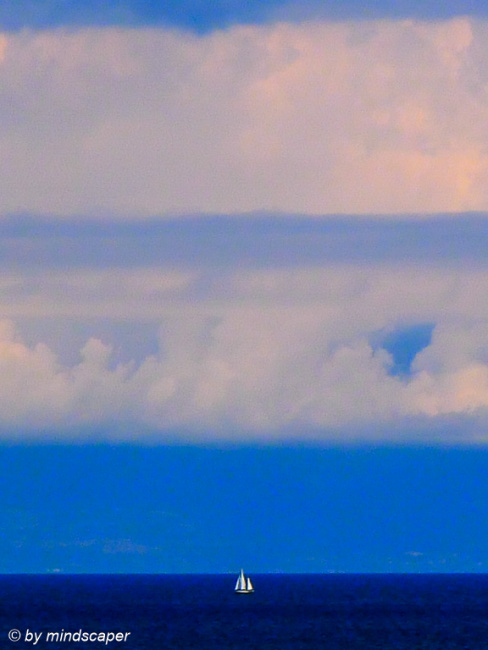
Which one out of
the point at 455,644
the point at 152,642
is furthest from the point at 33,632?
the point at 455,644

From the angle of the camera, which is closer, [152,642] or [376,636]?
[152,642]

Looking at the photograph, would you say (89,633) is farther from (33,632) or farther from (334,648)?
(334,648)

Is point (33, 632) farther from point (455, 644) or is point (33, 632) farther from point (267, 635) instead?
point (455, 644)

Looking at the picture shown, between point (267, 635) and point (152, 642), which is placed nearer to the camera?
point (152, 642)

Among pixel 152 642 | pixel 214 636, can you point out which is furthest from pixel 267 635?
pixel 152 642

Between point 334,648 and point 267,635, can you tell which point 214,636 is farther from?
point 334,648

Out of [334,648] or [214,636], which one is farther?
[214,636]

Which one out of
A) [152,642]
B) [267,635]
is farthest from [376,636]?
[152,642]
